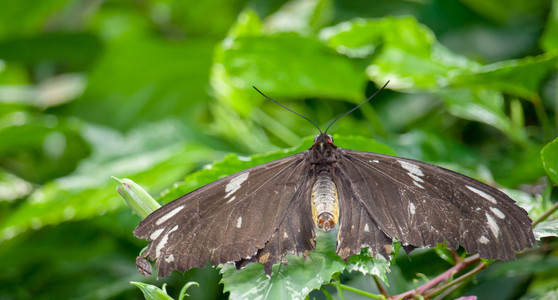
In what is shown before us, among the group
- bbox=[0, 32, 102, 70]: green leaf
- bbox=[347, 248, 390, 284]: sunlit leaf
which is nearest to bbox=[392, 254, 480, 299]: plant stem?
bbox=[347, 248, 390, 284]: sunlit leaf

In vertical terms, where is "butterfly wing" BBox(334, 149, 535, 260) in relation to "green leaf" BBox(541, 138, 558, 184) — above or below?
below

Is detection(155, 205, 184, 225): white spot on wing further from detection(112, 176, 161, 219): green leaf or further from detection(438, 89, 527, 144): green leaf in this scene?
detection(438, 89, 527, 144): green leaf

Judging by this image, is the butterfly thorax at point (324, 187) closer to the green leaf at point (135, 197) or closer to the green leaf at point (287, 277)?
the green leaf at point (287, 277)

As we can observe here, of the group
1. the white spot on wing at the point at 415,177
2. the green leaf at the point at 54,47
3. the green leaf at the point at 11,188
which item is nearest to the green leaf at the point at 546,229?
the white spot on wing at the point at 415,177

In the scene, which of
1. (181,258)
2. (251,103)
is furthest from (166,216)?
(251,103)

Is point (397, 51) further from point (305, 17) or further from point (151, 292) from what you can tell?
point (151, 292)

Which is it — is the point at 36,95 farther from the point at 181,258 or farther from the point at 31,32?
the point at 181,258

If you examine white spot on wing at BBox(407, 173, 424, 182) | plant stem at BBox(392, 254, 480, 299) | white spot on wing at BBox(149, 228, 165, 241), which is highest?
white spot on wing at BBox(407, 173, 424, 182)
